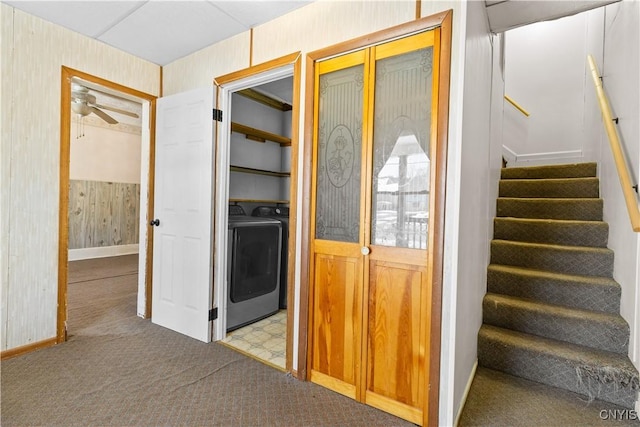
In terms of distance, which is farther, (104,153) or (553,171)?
(104,153)

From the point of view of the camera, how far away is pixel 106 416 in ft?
5.82

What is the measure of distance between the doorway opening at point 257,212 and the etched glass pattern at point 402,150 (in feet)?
2.09

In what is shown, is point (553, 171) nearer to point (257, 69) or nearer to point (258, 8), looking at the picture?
point (257, 69)

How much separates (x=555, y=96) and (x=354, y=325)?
466cm

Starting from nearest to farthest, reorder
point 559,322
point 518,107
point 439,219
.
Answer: point 439,219 → point 559,322 → point 518,107

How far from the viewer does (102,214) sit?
6.37 m

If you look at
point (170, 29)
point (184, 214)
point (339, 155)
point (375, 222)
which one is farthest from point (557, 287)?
point (170, 29)

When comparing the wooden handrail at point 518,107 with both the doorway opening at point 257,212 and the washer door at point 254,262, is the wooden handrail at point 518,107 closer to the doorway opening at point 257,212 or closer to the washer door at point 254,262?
the doorway opening at point 257,212

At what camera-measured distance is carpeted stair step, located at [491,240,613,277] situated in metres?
2.58

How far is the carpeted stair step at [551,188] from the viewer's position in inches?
125

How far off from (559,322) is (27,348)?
13.2 feet

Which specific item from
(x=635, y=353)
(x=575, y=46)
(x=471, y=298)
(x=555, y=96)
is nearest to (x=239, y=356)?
(x=471, y=298)

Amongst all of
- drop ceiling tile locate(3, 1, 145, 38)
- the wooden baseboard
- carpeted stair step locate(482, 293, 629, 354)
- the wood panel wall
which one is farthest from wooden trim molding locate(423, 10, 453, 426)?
the wood panel wall


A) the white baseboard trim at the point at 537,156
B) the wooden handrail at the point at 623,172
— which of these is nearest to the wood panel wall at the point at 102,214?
the white baseboard trim at the point at 537,156
